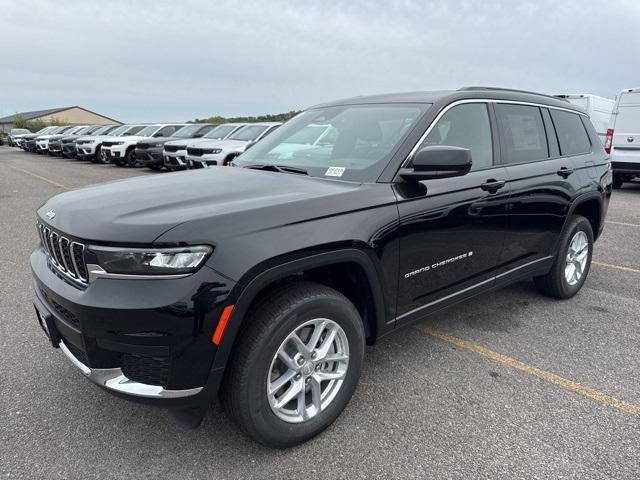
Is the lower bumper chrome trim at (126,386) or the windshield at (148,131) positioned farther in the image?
the windshield at (148,131)

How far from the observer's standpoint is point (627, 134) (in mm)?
11734

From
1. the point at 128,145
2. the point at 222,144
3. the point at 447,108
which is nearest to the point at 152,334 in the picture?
the point at 447,108

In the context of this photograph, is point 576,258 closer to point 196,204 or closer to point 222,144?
point 196,204

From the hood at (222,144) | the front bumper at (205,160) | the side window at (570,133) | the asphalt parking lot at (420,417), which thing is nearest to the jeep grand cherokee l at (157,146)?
the hood at (222,144)

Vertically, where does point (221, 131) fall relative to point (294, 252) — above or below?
above

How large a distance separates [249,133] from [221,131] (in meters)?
2.21

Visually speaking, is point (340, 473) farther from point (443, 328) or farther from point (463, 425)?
point (443, 328)

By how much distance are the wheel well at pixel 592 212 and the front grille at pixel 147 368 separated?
391cm

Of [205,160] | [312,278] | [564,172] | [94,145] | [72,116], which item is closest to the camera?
[312,278]

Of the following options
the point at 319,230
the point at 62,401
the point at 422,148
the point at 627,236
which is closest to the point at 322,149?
the point at 422,148

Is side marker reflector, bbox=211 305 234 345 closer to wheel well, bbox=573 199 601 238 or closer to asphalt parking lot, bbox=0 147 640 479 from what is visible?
asphalt parking lot, bbox=0 147 640 479

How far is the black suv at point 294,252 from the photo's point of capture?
203 cm

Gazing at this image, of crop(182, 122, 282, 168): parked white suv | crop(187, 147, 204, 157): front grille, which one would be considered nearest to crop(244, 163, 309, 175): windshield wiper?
crop(182, 122, 282, 168): parked white suv

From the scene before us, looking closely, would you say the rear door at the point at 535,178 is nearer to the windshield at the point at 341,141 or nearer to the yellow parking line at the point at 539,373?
the yellow parking line at the point at 539,373
